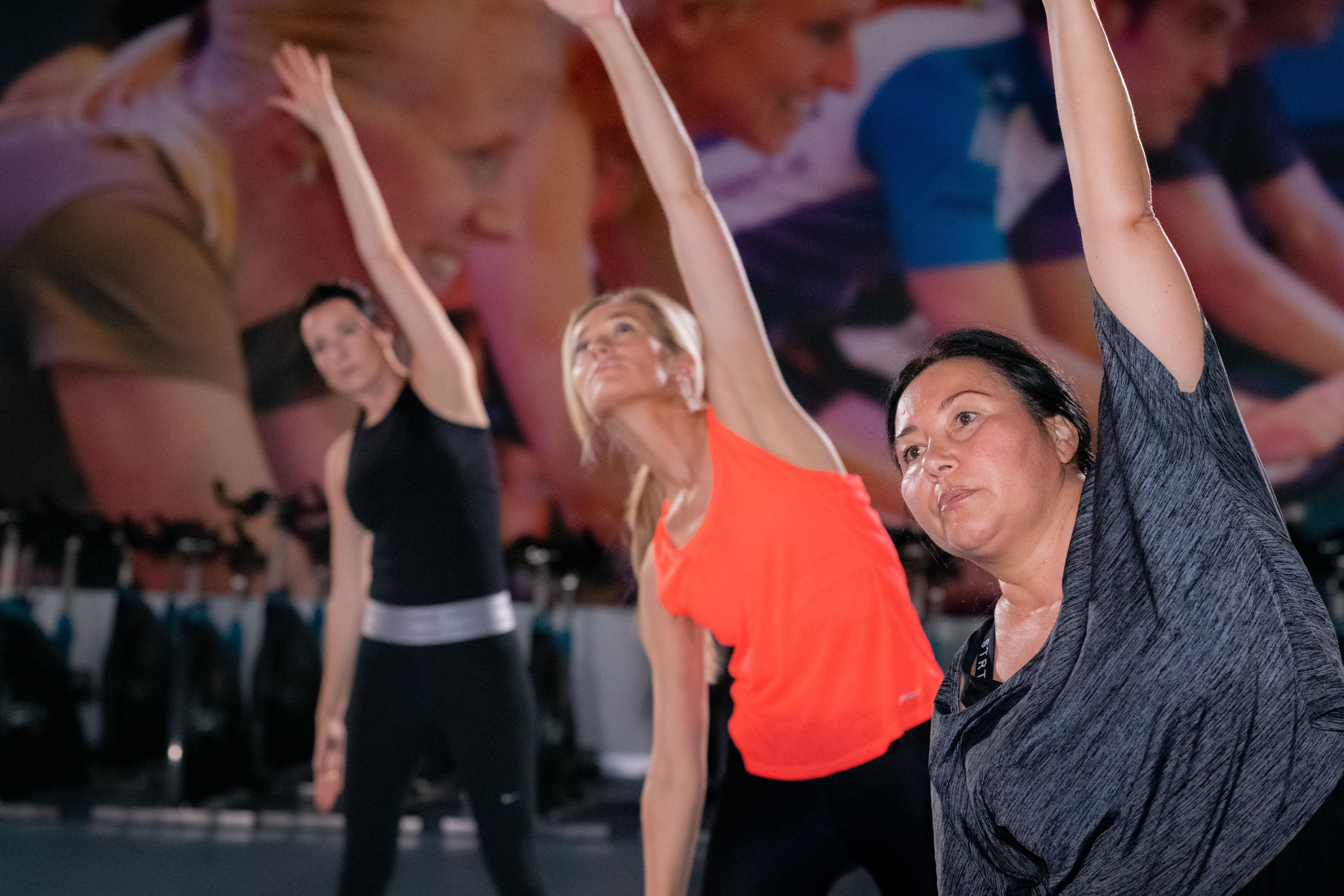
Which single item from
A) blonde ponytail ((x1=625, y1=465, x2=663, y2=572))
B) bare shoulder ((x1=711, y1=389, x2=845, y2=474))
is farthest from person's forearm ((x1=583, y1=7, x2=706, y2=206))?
blonde ponytail ((x1=625, y1=465, x2=663, y2=572))

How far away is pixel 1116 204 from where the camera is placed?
0.91 m

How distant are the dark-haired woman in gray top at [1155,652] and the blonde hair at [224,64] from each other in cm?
569

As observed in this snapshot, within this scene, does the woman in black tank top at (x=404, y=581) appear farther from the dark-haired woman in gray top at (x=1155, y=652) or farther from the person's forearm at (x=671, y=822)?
the dark-haired woman in gray top at (x=1155, y=652)

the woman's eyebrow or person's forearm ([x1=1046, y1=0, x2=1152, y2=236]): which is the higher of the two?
person's forearm ([x1=1046, y1=0, x2=1152, y2=236])

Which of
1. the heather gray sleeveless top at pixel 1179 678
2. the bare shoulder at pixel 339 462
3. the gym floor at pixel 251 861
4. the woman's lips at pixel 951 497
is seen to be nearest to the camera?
the heather gray sleeveless top at pixel 1179 678

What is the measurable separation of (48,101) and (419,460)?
5.75 metres

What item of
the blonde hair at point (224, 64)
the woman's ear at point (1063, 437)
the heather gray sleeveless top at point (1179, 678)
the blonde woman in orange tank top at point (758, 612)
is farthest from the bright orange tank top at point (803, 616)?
the blonde hair at point (224, 64)

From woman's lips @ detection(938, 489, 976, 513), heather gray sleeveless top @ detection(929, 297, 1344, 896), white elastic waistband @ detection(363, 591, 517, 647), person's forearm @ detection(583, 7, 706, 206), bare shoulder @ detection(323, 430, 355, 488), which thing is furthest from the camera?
bare shoulder @ detection(323, 430, 355, 488)

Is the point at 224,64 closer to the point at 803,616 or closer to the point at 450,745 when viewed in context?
the point at 450,745

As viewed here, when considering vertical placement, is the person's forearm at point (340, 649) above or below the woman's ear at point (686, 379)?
below

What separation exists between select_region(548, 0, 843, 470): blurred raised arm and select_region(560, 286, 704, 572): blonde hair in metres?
0.11

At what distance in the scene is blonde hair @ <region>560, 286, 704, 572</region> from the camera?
1.90 m

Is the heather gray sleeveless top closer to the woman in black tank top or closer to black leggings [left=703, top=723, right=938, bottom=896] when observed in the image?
black leggings [left=703, top=723, right=938, bottom=896]

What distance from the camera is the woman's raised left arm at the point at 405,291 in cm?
249
